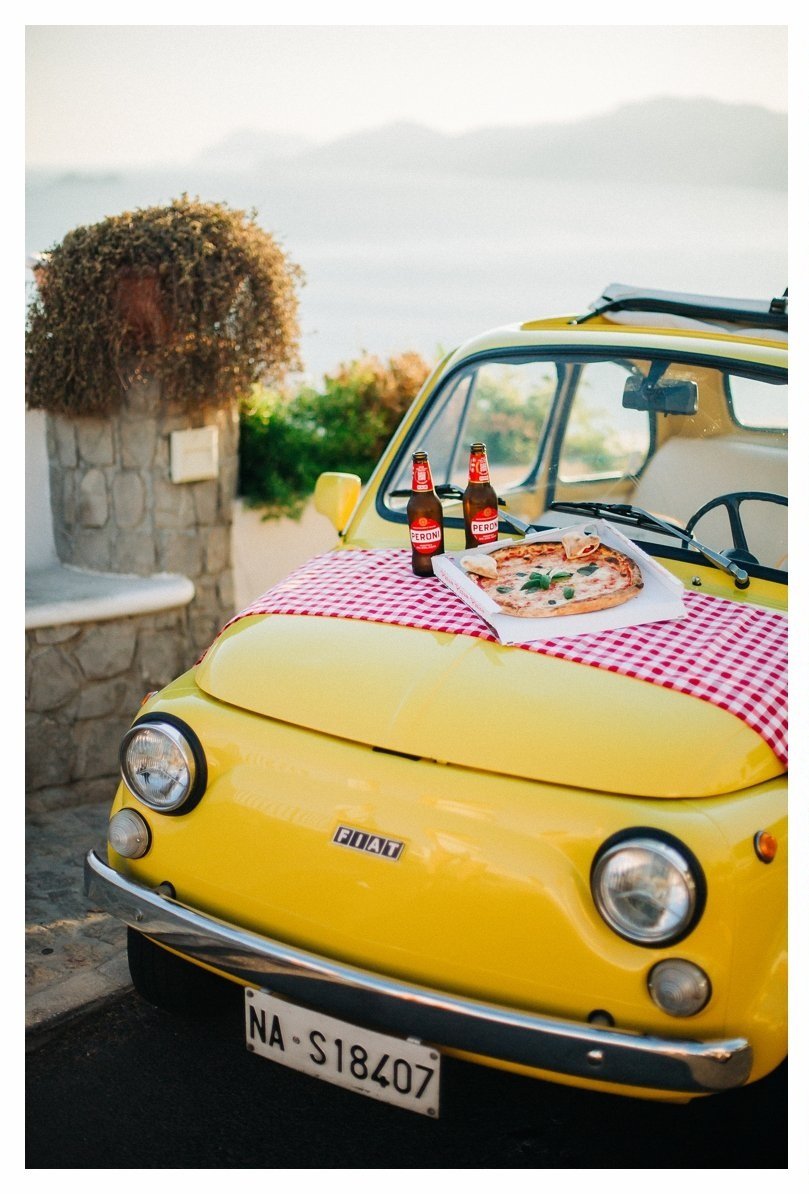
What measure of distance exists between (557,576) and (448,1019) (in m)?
1.21

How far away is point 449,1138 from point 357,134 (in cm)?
605

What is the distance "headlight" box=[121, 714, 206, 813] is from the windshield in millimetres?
1207

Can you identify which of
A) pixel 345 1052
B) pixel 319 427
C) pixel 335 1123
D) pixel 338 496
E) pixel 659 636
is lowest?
pixel 335 1123

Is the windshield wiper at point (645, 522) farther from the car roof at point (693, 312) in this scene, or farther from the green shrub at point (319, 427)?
the green shrub at point (319, 427)

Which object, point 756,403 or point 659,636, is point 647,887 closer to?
point 659,636

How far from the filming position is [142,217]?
4781 millimetres

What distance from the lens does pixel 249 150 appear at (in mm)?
6160

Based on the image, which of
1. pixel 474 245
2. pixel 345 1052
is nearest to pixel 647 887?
pixel 345 1052

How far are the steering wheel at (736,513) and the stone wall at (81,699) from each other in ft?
8.43

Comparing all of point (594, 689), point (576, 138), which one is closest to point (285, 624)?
point (594, 689)
